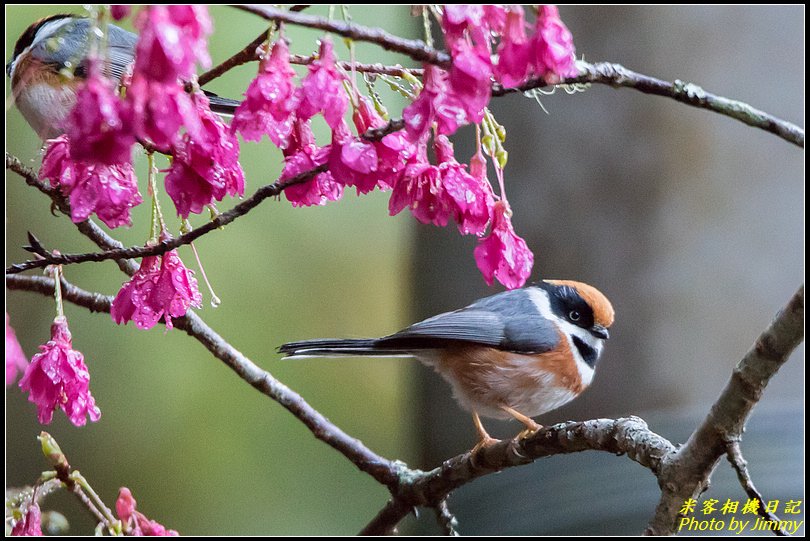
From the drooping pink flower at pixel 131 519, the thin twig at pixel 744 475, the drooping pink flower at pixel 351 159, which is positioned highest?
the drooping pink flower at pixel 351 159

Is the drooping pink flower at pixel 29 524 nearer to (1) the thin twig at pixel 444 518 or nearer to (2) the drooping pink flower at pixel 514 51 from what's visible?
(1) the thin twig at pixel 444 518

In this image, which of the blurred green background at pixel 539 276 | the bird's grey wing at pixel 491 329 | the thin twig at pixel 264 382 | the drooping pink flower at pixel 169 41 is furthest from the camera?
the blurred green background at pixel 539 276

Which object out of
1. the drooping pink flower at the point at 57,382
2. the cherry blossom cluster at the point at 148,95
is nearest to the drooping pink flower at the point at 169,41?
the cherry blossom cluster at the point at 148,95

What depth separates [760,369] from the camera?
0.70 m

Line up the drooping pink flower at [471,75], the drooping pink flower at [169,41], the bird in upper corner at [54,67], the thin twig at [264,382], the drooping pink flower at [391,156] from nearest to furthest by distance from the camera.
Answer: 1. the drooping pink flower at [169,41]
2. the drooping pink flower at [471,75]
3. the drooping pink flower at [391,156]
4. the bird in upper corner at [54,67]
5. the thin twig at [264,382]

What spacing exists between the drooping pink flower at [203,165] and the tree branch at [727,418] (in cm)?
52

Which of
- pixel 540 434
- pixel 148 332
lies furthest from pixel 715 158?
pixel 148 332

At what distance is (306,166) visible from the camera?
804 millimetres

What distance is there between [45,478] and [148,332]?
2.02 meters

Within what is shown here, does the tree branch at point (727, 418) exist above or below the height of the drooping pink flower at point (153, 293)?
below

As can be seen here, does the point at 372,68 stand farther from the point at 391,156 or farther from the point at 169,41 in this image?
the point at 169,41

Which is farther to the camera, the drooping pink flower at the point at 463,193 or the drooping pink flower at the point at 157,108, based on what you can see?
the drooping pink flower at the point at 463,193

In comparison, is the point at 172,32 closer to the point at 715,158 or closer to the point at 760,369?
the point at 760,369

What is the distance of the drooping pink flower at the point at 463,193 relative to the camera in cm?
81
